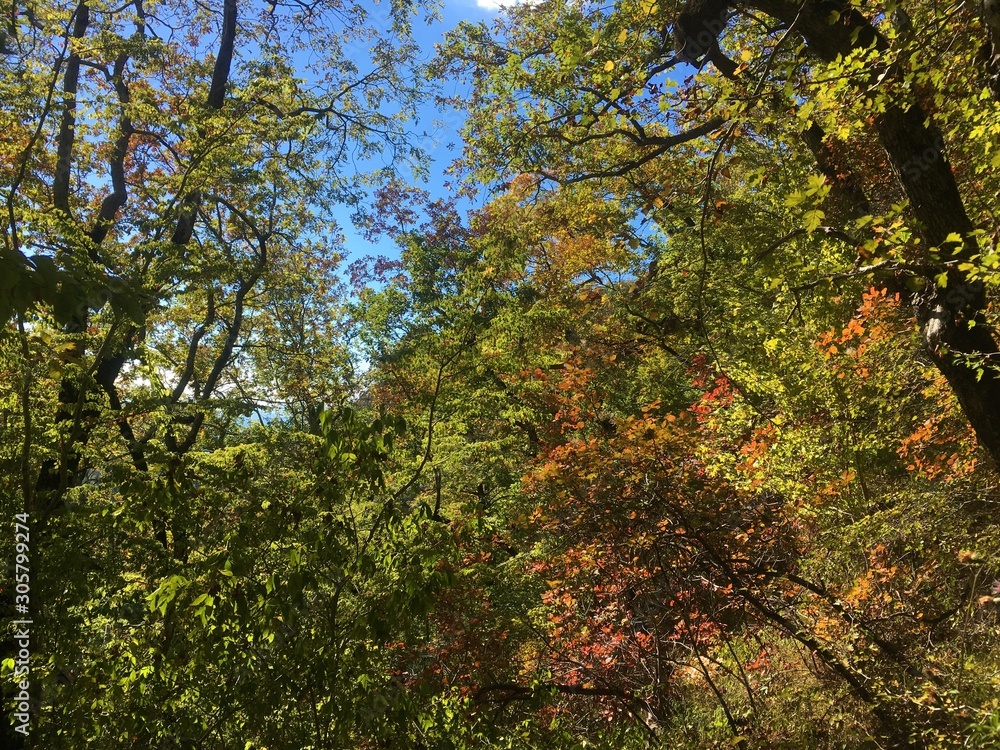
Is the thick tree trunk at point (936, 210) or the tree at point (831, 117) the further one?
the thick tree trunk at point (936, 210)

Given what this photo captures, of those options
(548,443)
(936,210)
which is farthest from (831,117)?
(548,443)

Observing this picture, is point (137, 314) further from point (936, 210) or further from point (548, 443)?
point (548, 443)

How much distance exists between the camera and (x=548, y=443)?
32.8ft

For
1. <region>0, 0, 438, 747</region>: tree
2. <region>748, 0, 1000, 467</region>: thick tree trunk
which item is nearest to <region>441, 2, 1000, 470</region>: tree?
<region>748, 0, 1000, 467</region>: thick tree trunk

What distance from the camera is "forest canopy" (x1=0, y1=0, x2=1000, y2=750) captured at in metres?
2.60

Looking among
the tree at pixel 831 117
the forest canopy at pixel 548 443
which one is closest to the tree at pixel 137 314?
the forest canopy at pixel 548 443

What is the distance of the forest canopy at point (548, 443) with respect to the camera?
260 centimetres

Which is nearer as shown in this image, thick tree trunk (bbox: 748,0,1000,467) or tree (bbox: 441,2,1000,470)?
tree (bbox: 441,2,1000,470)

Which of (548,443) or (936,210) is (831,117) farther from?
(548,443)

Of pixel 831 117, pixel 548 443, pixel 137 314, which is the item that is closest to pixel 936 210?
pixel 831 117

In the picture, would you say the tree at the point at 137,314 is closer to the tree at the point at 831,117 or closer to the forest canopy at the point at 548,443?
the forest canopy at the point at 548,443

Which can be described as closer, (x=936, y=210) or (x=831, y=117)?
(x=831, y=117)

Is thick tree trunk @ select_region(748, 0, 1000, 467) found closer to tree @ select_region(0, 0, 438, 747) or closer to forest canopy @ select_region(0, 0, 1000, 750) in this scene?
forest canopy @ select_region(0, 0, 1000, 750)

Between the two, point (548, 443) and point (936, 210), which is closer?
point (936, 210)
